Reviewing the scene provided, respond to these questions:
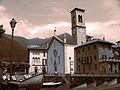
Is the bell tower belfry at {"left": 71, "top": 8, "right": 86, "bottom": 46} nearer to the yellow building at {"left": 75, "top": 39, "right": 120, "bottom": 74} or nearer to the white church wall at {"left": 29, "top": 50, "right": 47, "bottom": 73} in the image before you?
the yellow building at {"left": 75, "top": 39, "right": 120, "bottom": 74}

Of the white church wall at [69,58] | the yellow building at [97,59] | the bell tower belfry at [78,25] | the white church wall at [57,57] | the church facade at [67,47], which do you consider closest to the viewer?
the yellow building at [97,59]

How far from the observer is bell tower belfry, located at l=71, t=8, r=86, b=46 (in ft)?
174

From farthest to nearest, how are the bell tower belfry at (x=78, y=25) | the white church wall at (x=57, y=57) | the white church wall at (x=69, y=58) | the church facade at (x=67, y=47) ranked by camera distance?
1. the bell tower belfry at (x=78, y=25)
2. the white church wall at (x=57, y=57)
3. the church facade at (x=67, y=47)
4. the white church wall at (x=69, y=58)

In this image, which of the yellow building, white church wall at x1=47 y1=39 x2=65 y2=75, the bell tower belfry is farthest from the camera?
the bell tower belfry

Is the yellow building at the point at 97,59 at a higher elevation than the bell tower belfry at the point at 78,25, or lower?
lower

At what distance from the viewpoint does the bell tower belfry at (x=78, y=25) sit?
53156mm

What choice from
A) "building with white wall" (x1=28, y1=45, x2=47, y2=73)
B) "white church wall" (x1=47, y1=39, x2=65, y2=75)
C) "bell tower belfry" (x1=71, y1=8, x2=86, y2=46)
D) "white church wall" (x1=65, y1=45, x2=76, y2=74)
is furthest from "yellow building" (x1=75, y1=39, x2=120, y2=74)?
"building with white wall" (x1=28, y1=45, x2=47, y2=73)

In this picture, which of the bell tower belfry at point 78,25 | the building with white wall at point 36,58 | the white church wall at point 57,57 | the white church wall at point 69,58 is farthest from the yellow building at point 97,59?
the building with white wall at point 36,58

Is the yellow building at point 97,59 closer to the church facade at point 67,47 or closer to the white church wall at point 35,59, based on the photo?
the church facade at point 67,47

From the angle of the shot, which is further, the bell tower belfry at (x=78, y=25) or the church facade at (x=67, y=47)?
the bell tower belfry at (x=78, y=25)

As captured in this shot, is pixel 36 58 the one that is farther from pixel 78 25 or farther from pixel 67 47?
pixel 78 25

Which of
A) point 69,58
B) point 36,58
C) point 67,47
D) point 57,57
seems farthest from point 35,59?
point 67,47

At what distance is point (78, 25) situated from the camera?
176 feet

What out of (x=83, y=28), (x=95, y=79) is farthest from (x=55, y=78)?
(x=83, y=28)
